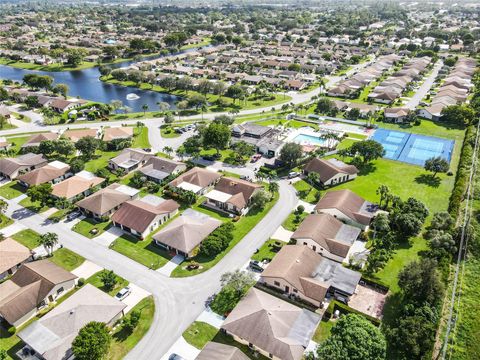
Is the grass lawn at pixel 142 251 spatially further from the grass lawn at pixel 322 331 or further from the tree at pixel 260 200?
the grass lawn at pixel 322 331

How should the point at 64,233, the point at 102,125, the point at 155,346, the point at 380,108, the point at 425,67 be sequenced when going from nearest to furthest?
the point at 155,346 < the point at 64,233 < the point at 102,125 < the point at 380,108 < the point at 425,67

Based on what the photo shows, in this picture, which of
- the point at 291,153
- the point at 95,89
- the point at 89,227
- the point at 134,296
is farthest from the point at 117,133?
the point at 95,89

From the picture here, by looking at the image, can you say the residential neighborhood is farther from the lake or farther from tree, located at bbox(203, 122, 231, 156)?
the lake

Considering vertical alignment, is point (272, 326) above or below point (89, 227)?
above

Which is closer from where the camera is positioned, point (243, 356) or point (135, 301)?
point (243, 356)

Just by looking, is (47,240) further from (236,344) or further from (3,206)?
(236,344)

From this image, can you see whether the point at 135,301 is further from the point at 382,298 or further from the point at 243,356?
the point at 382,298

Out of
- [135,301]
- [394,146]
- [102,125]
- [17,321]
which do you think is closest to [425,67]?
[394,146]

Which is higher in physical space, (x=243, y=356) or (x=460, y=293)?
(x=243, y=356)
